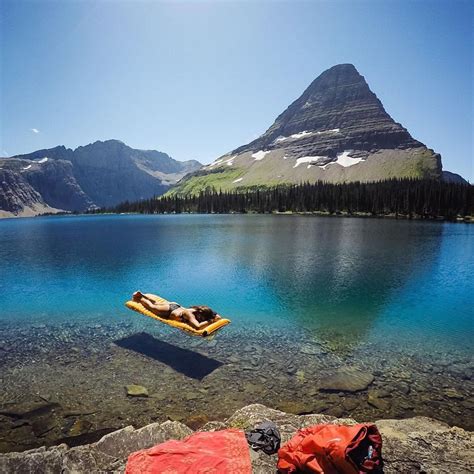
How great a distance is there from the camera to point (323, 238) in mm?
63344

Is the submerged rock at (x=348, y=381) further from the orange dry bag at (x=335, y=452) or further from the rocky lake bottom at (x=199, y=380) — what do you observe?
the orange dry bag at (x=335, y=452)

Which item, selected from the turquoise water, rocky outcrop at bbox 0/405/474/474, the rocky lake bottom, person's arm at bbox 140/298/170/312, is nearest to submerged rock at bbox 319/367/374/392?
the rocky lake bottom

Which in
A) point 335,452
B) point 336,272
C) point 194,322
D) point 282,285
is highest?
point 335,452

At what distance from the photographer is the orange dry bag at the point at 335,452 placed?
22.1 ft

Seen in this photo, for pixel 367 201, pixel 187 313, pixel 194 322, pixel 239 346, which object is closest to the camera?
pixel 194 322

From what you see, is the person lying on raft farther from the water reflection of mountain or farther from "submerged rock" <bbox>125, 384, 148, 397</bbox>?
the water reflection of mountain

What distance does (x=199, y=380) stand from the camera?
13.8 metres

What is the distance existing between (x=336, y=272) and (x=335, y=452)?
97.3 feet

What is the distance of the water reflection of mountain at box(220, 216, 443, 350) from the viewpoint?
21.6 metres

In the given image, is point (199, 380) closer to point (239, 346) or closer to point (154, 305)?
point (239, 346)

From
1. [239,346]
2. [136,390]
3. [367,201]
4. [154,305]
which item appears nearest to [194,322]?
[239,346]

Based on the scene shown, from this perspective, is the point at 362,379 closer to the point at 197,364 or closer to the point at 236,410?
the point at 236,410

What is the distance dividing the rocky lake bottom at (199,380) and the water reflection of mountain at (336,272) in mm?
3252

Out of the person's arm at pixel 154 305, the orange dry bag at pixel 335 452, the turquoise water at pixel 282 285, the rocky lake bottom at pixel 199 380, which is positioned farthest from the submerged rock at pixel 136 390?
the turquoise water at pixel 282 285
